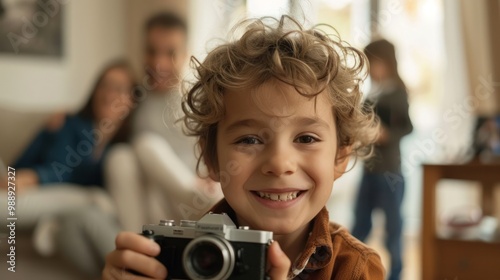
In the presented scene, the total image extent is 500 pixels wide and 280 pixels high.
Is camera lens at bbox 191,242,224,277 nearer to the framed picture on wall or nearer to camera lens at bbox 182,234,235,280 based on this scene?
camera lens at bbox 182,234,235,280

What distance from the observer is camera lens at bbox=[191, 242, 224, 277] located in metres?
0.66

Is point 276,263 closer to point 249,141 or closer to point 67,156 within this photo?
point 249,141

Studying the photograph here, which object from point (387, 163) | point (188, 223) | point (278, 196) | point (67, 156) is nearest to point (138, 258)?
point (188, 223)

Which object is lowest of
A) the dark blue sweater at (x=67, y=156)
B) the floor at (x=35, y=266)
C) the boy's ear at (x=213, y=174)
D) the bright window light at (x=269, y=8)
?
the floor at (x=35, y=266)

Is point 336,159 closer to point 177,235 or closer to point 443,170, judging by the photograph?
point 177,235

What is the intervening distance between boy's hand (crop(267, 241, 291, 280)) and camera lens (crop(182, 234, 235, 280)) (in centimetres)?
4

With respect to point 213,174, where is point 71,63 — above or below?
above

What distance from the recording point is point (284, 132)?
748 millimetres

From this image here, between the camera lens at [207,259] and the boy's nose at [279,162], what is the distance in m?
0.13

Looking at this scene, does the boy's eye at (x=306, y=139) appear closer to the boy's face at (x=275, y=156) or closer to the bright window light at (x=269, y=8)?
the boy's face at (x=275, y=156)

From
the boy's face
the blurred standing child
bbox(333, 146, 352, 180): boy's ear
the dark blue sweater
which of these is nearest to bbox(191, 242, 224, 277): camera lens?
the boy's face

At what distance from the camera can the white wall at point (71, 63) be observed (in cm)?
175

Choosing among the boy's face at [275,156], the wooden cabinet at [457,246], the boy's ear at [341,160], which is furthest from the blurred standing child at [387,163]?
the boy's face at [275,156]

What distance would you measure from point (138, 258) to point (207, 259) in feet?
0.27
